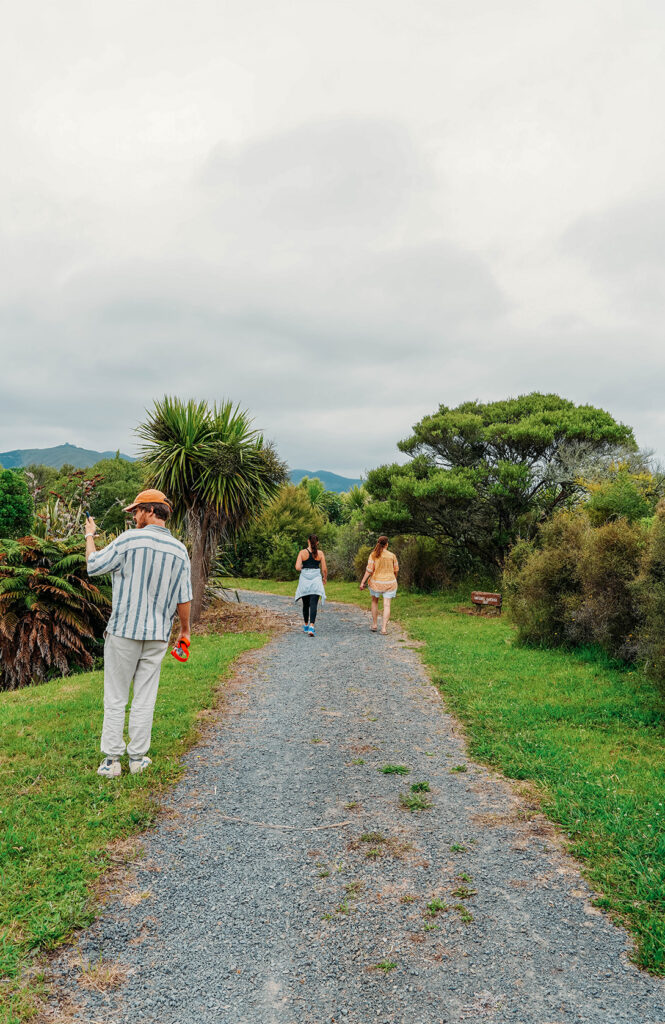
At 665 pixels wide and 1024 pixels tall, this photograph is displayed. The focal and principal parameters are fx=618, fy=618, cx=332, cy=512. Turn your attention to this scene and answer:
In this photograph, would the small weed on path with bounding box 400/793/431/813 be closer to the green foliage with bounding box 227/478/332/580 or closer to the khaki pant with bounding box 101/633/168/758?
the khaki pant with bounding box 101/633/168/758

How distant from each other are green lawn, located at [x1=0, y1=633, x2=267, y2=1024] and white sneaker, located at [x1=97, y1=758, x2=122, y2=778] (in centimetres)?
5

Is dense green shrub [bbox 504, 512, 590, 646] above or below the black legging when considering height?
above

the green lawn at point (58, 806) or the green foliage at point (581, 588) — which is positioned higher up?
the green foliage at point (581, 588)

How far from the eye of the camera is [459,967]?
266 centimetres

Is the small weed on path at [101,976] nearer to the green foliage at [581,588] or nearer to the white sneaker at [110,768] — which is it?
the white sneaker at [110,768]

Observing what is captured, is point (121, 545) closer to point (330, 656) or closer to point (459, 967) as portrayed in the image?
point (459, 967)

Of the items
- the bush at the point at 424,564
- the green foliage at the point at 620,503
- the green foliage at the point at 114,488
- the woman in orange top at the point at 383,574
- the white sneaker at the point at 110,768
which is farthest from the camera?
the green foliage at the point at 114,488

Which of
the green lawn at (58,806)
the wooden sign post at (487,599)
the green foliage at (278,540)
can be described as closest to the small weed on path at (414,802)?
the green lawn at (58,806)

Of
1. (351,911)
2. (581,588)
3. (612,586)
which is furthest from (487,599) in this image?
(351,911)

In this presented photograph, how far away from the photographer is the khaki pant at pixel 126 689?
454cm

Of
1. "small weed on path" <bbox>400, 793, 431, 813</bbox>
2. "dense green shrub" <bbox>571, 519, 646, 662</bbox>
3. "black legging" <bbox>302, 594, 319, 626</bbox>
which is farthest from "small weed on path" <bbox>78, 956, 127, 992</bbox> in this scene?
"black legging" <bbox>302, 594, 319, 626</bbox>

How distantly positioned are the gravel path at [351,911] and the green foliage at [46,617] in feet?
15.3

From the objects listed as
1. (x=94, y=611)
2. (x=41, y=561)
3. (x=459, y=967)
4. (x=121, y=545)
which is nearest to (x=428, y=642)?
(x=94, y=611)

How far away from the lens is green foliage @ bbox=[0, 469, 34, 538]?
22.0 meters
